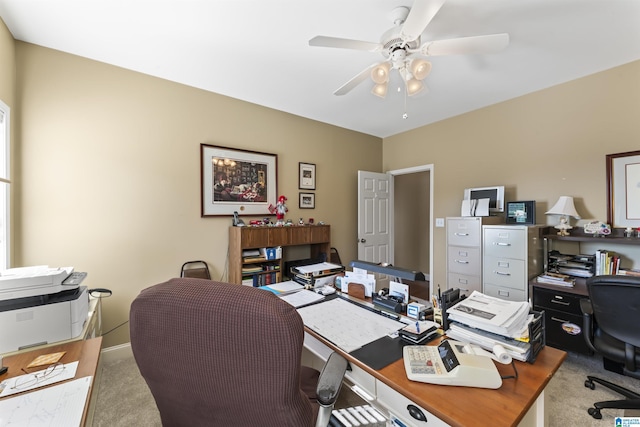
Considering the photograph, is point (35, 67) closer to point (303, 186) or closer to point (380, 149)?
point (303, 186)

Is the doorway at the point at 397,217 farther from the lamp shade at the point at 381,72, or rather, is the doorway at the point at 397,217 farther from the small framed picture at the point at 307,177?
the lamp shade at the point at 381,72

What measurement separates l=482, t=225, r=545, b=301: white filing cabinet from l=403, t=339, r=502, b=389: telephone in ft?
6.48

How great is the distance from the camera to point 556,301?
7.75 ft

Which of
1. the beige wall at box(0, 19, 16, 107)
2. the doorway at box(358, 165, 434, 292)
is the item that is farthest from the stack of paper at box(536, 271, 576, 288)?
the beige wall at box(0, 19, 16, 107)

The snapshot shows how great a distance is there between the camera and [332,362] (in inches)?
41.9

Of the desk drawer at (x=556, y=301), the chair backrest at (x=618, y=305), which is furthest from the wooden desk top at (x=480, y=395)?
the desk drawer at (x=556, y=301)

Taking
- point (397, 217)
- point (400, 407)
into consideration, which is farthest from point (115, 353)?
point (397, 217)

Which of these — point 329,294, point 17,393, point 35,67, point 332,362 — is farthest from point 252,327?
point 35,67

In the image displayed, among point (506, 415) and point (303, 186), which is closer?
point (506, 415)

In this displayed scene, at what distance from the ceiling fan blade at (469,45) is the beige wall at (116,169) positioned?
2215mm

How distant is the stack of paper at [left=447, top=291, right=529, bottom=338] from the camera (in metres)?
1.13

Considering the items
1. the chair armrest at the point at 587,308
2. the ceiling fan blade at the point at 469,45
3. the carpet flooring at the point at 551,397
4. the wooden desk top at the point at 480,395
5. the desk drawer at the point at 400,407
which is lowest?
the carpet flooring at the point at 551,397

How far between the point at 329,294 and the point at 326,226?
5.51 ft

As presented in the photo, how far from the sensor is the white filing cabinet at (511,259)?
256 cm
